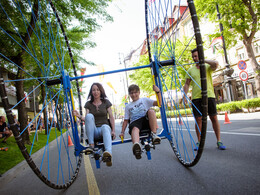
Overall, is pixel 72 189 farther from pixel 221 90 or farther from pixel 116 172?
pixel 221 90

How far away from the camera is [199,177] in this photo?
2959 millimetres

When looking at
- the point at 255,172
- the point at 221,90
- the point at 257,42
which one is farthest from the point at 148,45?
the point at 221,90

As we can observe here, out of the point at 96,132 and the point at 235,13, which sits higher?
the point at 235,13

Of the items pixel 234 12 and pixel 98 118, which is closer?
pixel 98 118

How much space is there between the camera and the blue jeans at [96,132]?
3.36 metres

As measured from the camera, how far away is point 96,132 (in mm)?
3619

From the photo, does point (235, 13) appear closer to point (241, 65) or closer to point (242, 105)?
point (241, 65)

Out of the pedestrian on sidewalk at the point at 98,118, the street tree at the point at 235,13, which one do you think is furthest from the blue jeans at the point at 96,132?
the street tree at the point at 235,13

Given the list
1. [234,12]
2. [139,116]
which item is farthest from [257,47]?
[139,116]

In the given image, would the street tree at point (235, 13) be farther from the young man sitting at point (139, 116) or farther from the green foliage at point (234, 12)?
the young man sitting at point (139, 116)

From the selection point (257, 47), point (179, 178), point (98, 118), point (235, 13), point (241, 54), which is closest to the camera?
point (179, 178)

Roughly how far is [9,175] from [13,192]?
1486 millimetres

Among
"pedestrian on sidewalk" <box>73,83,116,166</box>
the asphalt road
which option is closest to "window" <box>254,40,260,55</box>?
the asphalt road

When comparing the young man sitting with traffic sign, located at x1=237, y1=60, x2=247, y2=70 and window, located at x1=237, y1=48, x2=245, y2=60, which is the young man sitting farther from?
window, located at x1=237, y1=48, x2=245, y2=60
